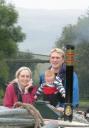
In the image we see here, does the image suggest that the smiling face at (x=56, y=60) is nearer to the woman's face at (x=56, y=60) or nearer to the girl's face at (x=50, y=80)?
the woman's face at (x=56, y=60)

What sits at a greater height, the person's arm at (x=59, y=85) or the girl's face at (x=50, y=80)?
the girl's face at (x=50, y=80)

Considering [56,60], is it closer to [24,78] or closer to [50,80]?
[50,80]

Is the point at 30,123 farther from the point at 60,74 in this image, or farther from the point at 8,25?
the point at 8,25

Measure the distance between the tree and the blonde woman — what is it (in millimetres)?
45209

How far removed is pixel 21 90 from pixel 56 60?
0.47 metres

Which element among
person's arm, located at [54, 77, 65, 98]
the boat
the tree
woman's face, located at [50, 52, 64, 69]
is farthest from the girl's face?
the tree

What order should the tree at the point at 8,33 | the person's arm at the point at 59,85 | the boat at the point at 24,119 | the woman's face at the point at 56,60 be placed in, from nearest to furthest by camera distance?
the boat at the point at 24,119 → the person's arm at the point at 59,85 → the woman's face at the point at 56,60 → the tree at the point at 8,33

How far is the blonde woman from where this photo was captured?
704 cm

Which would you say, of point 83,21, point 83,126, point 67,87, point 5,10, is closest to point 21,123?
point 83,126

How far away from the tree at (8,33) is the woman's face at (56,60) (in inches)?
1782

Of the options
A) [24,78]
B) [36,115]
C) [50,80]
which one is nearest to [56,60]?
[50,80]

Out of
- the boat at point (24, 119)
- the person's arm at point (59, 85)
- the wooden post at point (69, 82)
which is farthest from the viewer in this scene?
the person's arm at point (59, 85)

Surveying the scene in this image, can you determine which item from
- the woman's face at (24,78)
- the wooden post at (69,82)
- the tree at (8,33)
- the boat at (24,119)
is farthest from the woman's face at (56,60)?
the tree at (8,33)

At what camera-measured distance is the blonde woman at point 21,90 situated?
7035 millimetres
